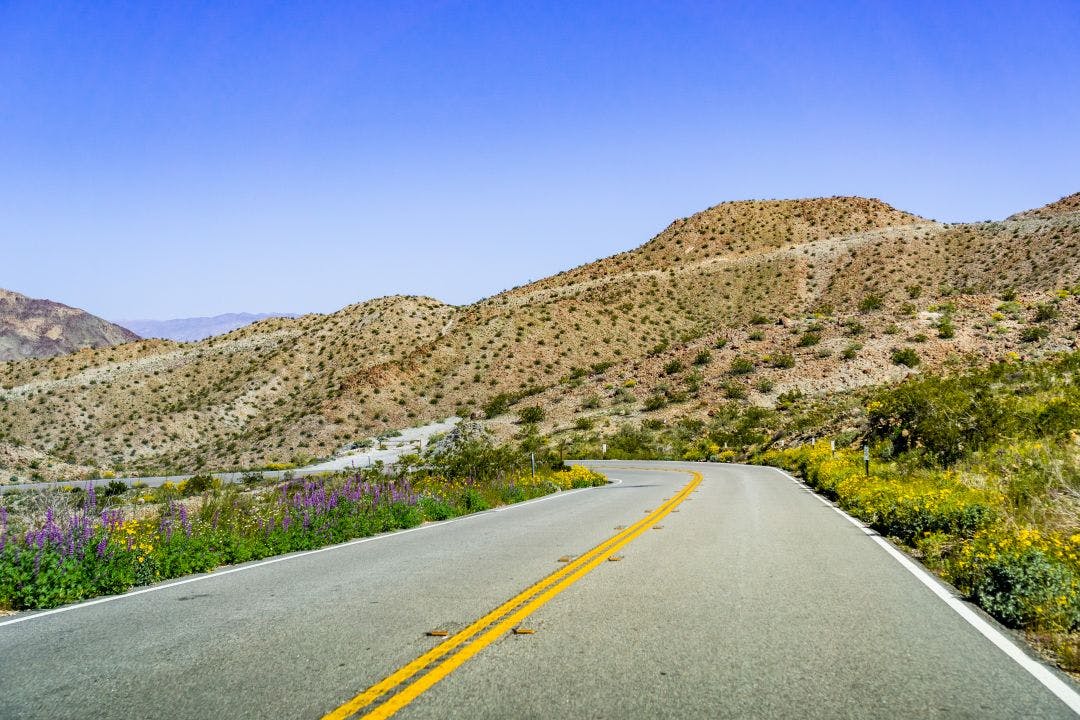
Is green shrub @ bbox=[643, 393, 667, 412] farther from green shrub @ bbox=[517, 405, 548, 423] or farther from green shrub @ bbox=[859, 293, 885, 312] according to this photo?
green shrub @ bbox=[859, 293, 885, 312]

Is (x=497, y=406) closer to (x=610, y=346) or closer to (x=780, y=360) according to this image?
(x=610, y=346)

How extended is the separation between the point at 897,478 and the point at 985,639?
13270mm

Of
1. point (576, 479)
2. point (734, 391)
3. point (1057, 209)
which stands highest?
point (1057, 209)

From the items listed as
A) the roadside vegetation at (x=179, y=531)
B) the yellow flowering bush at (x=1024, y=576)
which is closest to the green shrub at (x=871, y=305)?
the roadside vegetation at (x=179, y=531)

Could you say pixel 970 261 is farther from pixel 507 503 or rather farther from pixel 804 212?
pixel 507 503

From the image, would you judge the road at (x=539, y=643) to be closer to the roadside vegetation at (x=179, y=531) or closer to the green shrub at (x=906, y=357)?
the roadside vegetation at (x=179, y=531)

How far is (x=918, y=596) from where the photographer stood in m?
Result: 7.75

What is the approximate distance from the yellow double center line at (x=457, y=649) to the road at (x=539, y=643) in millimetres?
28

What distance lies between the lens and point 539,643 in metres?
5.91

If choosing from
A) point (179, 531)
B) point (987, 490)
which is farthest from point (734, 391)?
point (179, 531)

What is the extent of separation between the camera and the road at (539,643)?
15.2 feet

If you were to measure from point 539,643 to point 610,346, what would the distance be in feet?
233

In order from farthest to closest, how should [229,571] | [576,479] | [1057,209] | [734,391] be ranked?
[1057,209] → [734,391] → [576,479] → [229,571]

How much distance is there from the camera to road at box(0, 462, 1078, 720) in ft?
15.2
